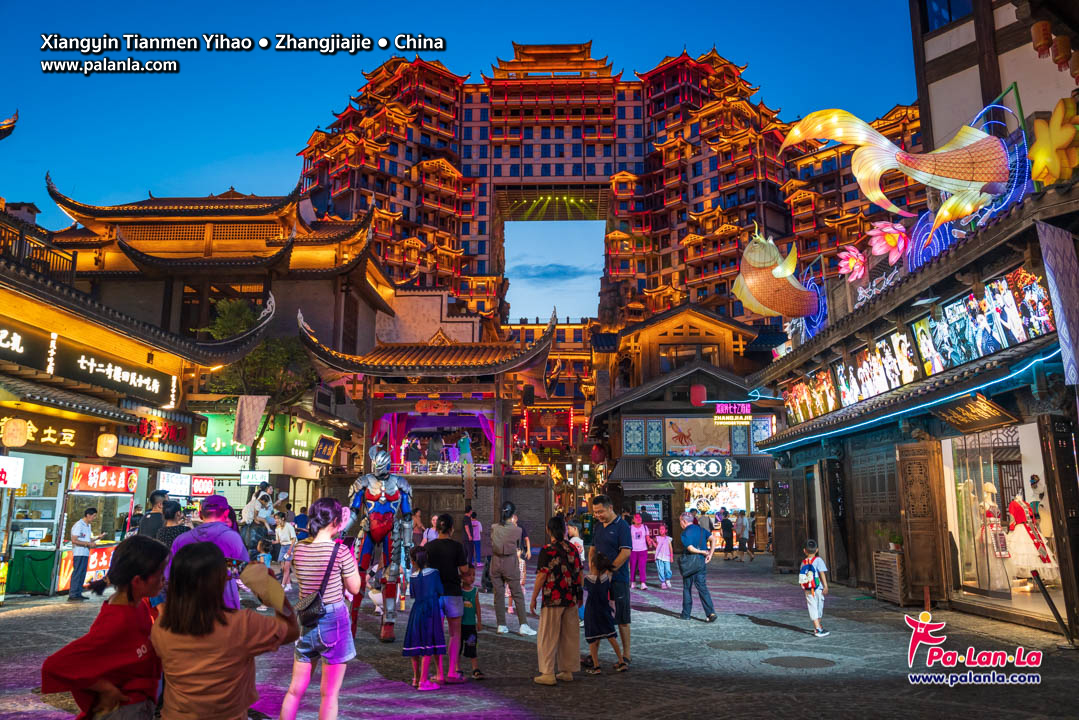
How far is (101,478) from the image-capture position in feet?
51.2

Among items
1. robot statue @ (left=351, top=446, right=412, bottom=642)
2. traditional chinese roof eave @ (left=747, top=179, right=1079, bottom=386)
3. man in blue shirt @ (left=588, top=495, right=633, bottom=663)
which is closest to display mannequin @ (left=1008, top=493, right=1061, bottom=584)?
traditional chinese roof eave @ (left=747, top=179, right=1079, bottom=386)

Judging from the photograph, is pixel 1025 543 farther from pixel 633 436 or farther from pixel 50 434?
pixel 633 436

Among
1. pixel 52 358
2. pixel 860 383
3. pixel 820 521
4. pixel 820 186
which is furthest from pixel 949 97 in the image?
pixel 820 186

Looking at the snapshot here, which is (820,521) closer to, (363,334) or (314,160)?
(363,334)

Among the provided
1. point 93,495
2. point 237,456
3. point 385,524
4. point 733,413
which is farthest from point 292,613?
point 237,456

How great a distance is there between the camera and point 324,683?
5.33m

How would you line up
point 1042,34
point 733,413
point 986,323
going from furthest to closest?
point 733,413
point 986,323
point 1042,34

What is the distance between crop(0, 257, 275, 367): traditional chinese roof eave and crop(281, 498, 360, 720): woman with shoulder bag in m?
11.0

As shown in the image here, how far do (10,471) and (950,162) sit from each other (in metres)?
16.3

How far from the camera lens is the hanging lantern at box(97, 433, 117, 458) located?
15.8 m

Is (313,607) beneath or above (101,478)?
beneath

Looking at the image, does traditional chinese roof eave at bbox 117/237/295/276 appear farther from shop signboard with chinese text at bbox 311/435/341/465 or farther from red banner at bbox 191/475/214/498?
red banner at bbox 191/475/214/498

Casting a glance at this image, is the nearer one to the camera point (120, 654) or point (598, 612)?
point (120, 654)

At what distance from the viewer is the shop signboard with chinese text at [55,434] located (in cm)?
1386
